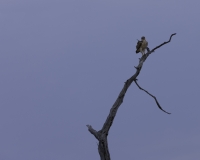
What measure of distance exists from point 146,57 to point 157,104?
1245mm

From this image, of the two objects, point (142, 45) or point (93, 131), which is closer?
point (93, 131)

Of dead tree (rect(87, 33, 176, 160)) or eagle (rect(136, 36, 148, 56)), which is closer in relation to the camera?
dead tree (rect(87, 33, 176, 160))

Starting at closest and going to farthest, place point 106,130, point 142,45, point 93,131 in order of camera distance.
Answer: point 106,130, point 93,131, point 142,45

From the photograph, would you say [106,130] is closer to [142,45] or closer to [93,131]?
[93,131]

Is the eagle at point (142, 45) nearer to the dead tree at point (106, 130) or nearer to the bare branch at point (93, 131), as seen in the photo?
the dead tree at point (106, 130)

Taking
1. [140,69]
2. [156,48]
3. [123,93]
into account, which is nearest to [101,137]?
[123,93]

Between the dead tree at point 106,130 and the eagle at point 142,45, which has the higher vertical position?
the eagle at point 142,45

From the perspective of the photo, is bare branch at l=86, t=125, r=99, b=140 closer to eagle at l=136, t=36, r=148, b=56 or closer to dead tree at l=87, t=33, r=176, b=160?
dead tree at l=87, t=33, r=176, b=160

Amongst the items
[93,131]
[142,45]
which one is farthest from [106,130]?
[142,45]

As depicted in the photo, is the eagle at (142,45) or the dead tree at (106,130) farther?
the eagle at (142,45)

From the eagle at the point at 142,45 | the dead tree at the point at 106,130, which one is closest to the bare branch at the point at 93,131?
the dead tree at the point at 106,130

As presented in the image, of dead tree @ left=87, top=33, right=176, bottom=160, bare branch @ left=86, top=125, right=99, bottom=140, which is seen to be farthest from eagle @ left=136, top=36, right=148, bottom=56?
bare branch @ left=86, top=125, right=99, bottom=140

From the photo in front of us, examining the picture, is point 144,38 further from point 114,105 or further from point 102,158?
point 102,158

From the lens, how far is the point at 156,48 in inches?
548
